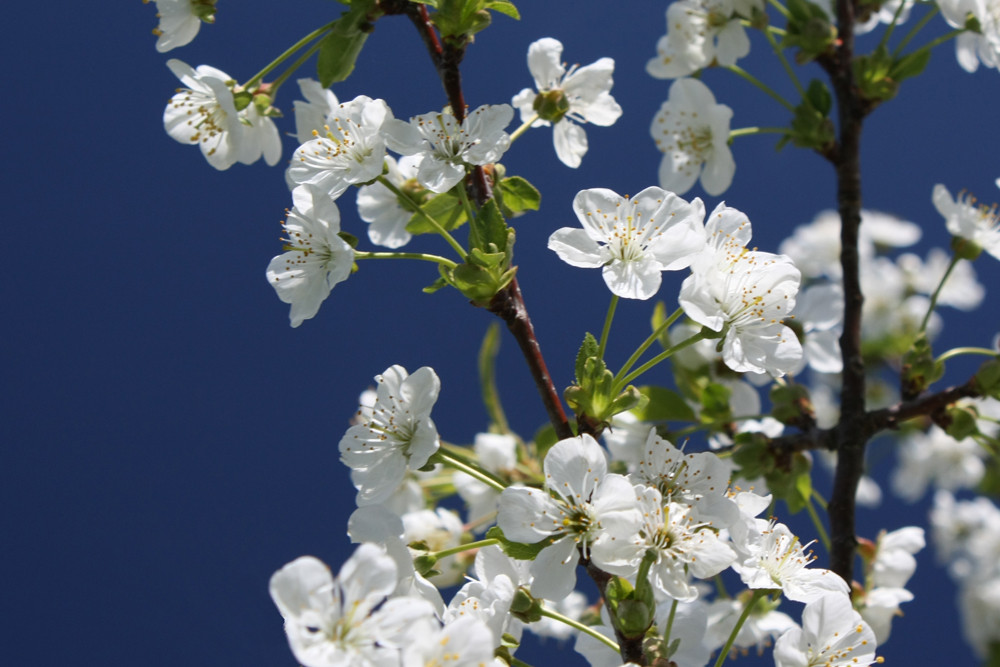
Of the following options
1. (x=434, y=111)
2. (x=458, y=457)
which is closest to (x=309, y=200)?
(x=434, y=111)

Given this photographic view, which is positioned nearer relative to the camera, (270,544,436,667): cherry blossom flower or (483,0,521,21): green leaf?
(270,544,436,667): cherry blossom flower

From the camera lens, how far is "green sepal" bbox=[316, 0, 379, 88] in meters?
1.02

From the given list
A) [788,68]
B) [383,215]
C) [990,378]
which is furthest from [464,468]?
[788,68]

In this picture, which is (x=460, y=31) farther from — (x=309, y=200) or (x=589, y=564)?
(x=589, y=564)

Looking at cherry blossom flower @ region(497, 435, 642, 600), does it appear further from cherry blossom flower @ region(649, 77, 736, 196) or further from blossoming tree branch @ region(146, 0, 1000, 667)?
cherry blossom flower @ region(649, 77, 736, 196)

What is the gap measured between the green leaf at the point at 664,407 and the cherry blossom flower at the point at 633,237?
0.46m

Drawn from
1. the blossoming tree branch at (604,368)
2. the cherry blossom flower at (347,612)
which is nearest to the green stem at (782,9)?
the blossoming tree branch at (604,368)

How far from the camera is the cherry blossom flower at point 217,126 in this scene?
3.72ft

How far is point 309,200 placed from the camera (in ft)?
3.12

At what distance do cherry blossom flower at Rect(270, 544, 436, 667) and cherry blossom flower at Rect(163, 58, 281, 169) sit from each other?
65 centimetres

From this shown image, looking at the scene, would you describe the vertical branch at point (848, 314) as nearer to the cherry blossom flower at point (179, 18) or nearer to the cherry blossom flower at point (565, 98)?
the cherry blossom flower at point (565, 98)

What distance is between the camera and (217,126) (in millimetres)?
1194

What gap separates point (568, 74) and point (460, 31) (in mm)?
289

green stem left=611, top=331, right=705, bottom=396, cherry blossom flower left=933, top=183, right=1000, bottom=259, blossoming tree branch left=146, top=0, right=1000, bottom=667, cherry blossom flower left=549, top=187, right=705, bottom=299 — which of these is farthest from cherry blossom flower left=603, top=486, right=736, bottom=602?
cherry blossom flower left=933, top=183, right=1000, bottom=259
